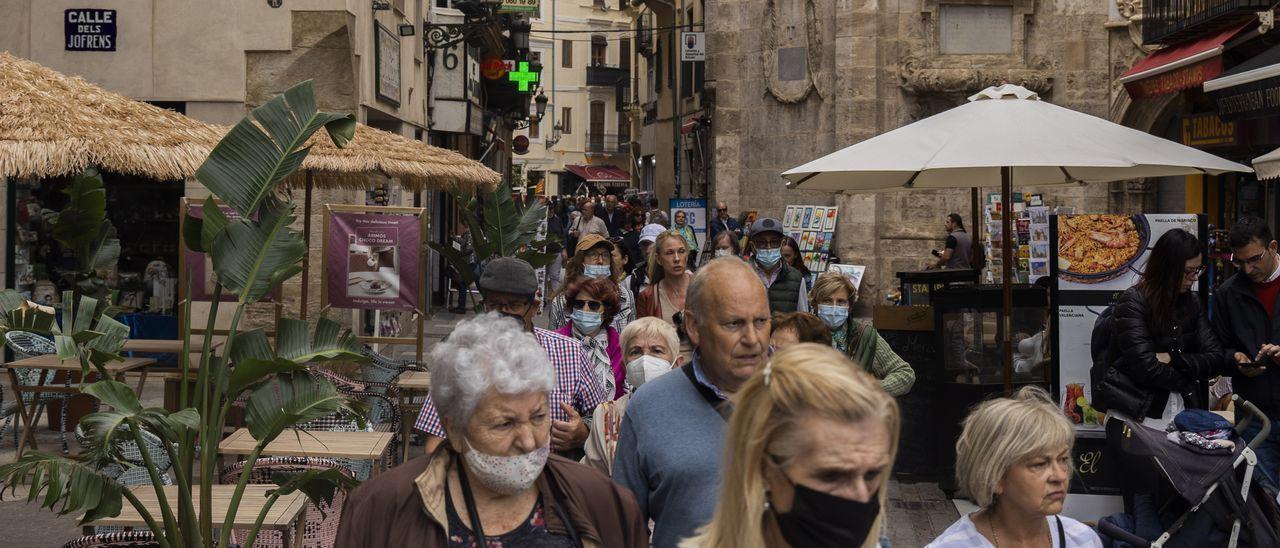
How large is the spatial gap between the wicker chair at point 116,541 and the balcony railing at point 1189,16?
48.7 ft

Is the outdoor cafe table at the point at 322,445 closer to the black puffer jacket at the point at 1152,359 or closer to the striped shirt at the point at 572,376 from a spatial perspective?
the striped shirt at the point at 572,376

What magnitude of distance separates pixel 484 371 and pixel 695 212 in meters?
20.6

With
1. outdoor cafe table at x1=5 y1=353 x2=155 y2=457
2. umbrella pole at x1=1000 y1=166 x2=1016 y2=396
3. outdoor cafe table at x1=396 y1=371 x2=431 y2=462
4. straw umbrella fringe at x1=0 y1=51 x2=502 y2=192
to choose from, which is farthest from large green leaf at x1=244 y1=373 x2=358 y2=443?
umbrella pole at x1=1000 y1=166 x2=1016 y2=396

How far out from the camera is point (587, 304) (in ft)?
24.2

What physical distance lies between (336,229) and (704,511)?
8895 mm

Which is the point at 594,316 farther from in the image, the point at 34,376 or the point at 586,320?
the point at 34,376

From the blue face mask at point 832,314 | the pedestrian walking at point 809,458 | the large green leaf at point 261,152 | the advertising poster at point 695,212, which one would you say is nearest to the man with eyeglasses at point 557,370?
the large green leaf at point 261,152

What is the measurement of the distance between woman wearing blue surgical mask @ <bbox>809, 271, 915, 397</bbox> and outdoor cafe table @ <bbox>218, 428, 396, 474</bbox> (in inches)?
99.6

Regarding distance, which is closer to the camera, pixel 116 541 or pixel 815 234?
pixel 116 541

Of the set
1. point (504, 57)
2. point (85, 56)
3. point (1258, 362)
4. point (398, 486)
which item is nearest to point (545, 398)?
point (398, 486)

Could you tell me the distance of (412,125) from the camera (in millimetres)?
23000

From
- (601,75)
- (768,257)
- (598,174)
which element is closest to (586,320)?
(768,257)

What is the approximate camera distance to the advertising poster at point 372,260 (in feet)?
39.7

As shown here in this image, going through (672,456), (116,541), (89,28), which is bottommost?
(116,541)
